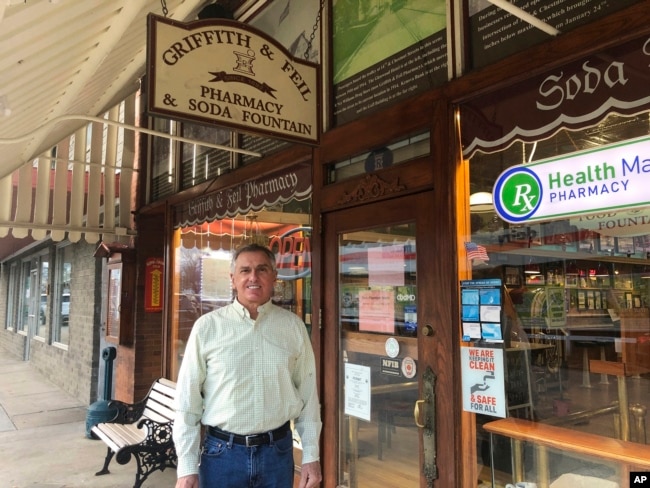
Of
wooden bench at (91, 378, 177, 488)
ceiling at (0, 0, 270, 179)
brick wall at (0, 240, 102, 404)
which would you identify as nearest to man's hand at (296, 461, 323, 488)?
ceiling at (0, 0, 270, 179)

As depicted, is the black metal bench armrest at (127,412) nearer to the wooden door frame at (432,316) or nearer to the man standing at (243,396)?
the wooden door frame at (432,316)

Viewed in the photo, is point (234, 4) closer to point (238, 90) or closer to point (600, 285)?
point (238, 90)

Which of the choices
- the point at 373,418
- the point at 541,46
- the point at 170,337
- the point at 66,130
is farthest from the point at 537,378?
the point at 66,130

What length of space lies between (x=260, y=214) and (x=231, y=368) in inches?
112

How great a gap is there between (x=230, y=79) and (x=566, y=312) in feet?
10.1

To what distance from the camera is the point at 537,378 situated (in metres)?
3.45

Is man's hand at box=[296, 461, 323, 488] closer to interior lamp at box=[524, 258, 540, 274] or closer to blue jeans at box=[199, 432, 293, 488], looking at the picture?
blue jeans at box=[199, 432, 293, 488]

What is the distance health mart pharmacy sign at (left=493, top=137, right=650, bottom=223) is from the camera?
228cm

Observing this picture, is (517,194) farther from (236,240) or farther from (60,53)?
(236,240)

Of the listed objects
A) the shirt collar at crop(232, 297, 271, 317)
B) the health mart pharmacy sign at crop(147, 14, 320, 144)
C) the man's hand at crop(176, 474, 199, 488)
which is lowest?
the man's hand at crop(176, 474, 199, 488)

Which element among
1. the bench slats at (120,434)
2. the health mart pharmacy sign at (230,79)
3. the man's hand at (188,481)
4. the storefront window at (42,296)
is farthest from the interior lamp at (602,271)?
the storefront window at (42,296)

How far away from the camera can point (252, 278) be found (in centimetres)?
244

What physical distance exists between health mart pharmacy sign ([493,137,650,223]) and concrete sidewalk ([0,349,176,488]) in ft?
13.4

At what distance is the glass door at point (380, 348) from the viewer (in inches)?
124
